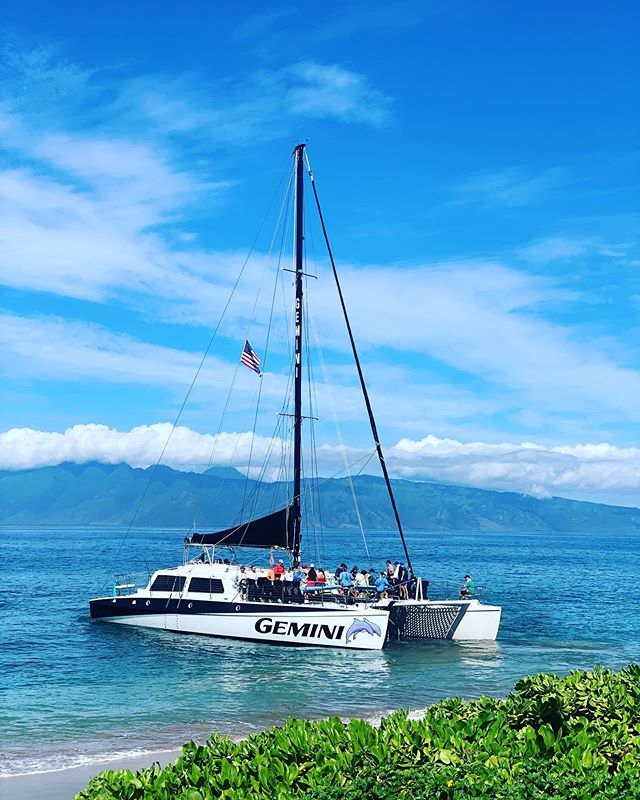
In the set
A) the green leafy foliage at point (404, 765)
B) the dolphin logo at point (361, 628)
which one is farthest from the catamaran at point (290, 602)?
the green leafy foliage at point (404, 765)

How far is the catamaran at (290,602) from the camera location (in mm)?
32250

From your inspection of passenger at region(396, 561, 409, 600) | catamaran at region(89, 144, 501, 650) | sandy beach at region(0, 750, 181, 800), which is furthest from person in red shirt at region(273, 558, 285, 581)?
sandy beach at region(0, 750, 181, 800)

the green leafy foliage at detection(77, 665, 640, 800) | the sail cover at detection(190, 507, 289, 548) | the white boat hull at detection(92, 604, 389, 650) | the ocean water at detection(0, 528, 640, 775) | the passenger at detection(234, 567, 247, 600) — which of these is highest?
the sail cover at detection(190, 507, 289, 548)

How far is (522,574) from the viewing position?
85688 mm

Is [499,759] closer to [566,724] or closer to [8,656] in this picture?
[566,724]

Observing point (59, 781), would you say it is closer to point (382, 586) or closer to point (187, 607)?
point (187, 607)

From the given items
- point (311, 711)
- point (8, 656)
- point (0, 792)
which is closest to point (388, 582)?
point (311, 711)

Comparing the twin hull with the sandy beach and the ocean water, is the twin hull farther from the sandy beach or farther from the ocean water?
the sandy beach

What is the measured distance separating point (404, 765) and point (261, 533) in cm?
2693

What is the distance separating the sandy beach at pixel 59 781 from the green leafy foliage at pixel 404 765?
808cm

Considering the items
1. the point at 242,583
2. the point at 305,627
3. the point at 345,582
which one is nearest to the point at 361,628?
the point at 305,627

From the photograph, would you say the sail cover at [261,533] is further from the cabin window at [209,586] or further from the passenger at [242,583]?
the cabin window at [209,586]

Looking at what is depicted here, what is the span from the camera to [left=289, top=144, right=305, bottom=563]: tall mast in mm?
34875

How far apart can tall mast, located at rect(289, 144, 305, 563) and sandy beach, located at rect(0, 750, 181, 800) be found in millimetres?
16957
